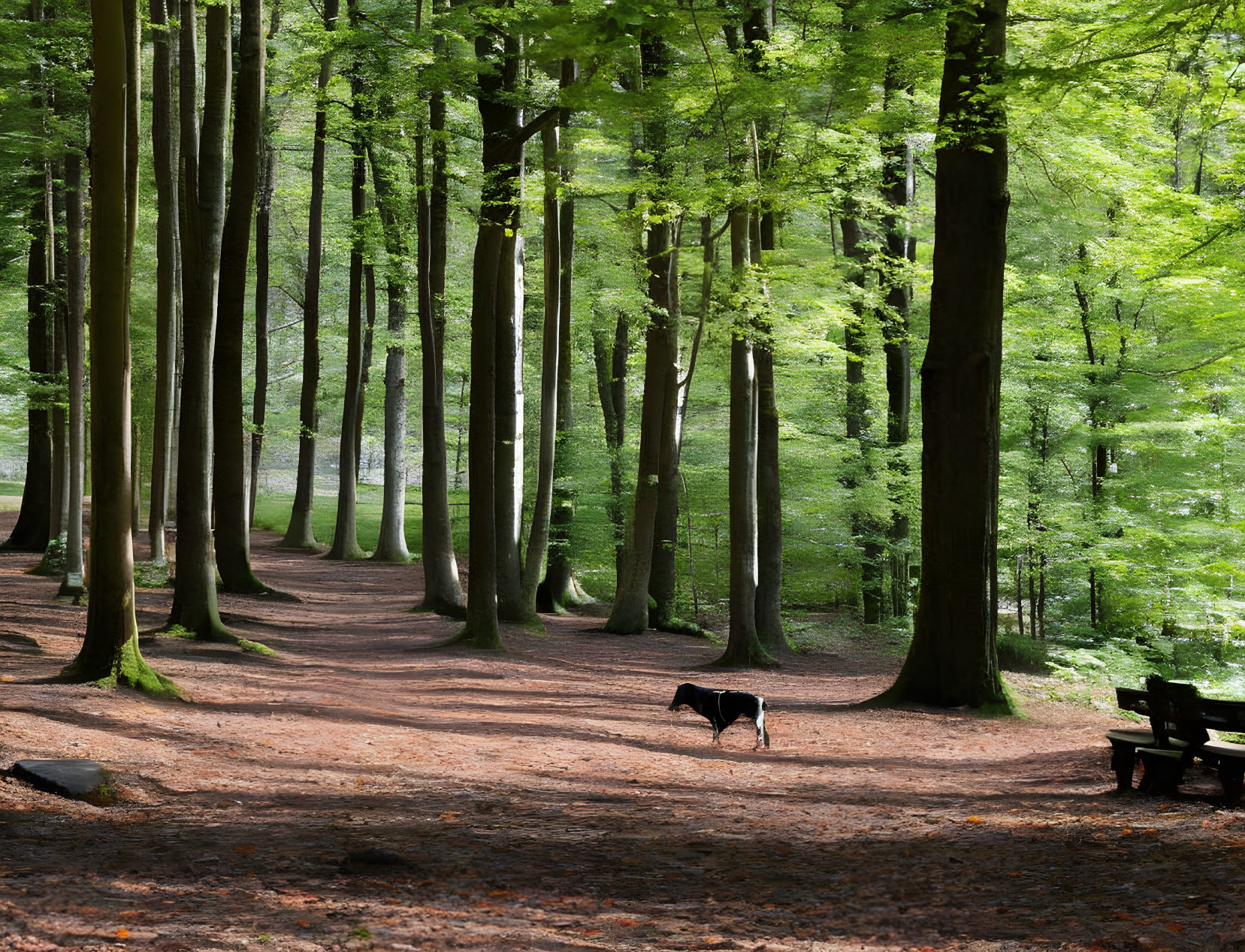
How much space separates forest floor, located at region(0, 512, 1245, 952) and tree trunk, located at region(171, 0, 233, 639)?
819 mm

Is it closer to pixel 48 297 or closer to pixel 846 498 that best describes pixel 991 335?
pixel 846 498

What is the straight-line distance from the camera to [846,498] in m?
19.7

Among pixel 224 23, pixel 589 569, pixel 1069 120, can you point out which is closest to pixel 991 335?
pixel 1069 120

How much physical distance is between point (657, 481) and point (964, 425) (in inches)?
254

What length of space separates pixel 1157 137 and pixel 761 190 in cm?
714

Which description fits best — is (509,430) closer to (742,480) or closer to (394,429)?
(742,480)

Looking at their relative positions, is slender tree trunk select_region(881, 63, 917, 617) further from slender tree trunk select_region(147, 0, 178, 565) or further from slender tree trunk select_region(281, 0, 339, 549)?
slender tree trunk select_region(147, 0, 178, 565)

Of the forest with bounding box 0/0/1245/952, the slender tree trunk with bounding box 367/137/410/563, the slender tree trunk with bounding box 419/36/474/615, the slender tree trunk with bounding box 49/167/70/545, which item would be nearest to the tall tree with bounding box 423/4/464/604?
the slender tree trunk with bounding box 419/36/474/615

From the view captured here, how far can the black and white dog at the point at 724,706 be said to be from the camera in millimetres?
8492

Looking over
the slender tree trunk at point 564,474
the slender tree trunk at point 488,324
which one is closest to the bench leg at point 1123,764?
the slender tree trunk at point 488,324

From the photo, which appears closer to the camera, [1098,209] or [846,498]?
[1098,209]

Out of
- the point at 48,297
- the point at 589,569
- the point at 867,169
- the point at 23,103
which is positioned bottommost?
the point at 589,569

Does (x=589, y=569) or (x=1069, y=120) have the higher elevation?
(x=1069, y=120)

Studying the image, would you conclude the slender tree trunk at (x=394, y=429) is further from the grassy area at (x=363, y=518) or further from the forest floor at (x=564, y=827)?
the forest floor at (x=564, y=827)
